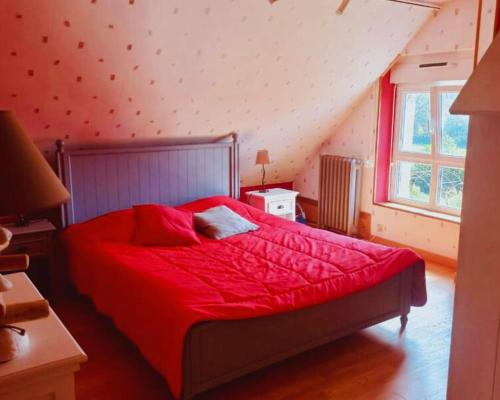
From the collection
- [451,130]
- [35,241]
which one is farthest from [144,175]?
[451,130]

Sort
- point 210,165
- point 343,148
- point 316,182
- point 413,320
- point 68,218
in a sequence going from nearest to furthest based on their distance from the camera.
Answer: point 413,320, point 68,218, point 210,165, point 343,148, point 316,182

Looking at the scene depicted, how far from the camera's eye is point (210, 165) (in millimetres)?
4598

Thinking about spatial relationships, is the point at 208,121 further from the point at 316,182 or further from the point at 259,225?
the point at 316,182

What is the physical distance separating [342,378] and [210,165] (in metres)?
2.47

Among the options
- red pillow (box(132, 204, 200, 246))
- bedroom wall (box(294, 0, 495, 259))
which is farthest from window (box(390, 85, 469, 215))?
red pillow (box(132, 204, 200, 246))

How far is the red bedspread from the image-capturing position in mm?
2479

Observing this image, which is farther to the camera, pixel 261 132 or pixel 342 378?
pixel 261 132

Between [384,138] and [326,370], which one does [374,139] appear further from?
[326,370]

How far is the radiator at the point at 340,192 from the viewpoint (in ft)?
17.1

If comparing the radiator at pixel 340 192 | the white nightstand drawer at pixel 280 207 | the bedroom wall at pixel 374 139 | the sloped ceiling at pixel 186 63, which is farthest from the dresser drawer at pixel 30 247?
the bedroom wall at pixel 374 139

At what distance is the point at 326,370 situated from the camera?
9.18 ft

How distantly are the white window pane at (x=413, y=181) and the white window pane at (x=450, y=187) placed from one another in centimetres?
13

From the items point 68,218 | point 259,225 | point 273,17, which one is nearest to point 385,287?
point 259,225

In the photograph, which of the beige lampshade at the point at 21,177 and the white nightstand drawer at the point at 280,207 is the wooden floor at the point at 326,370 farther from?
the white nightstand drawer at the point at 280,207
